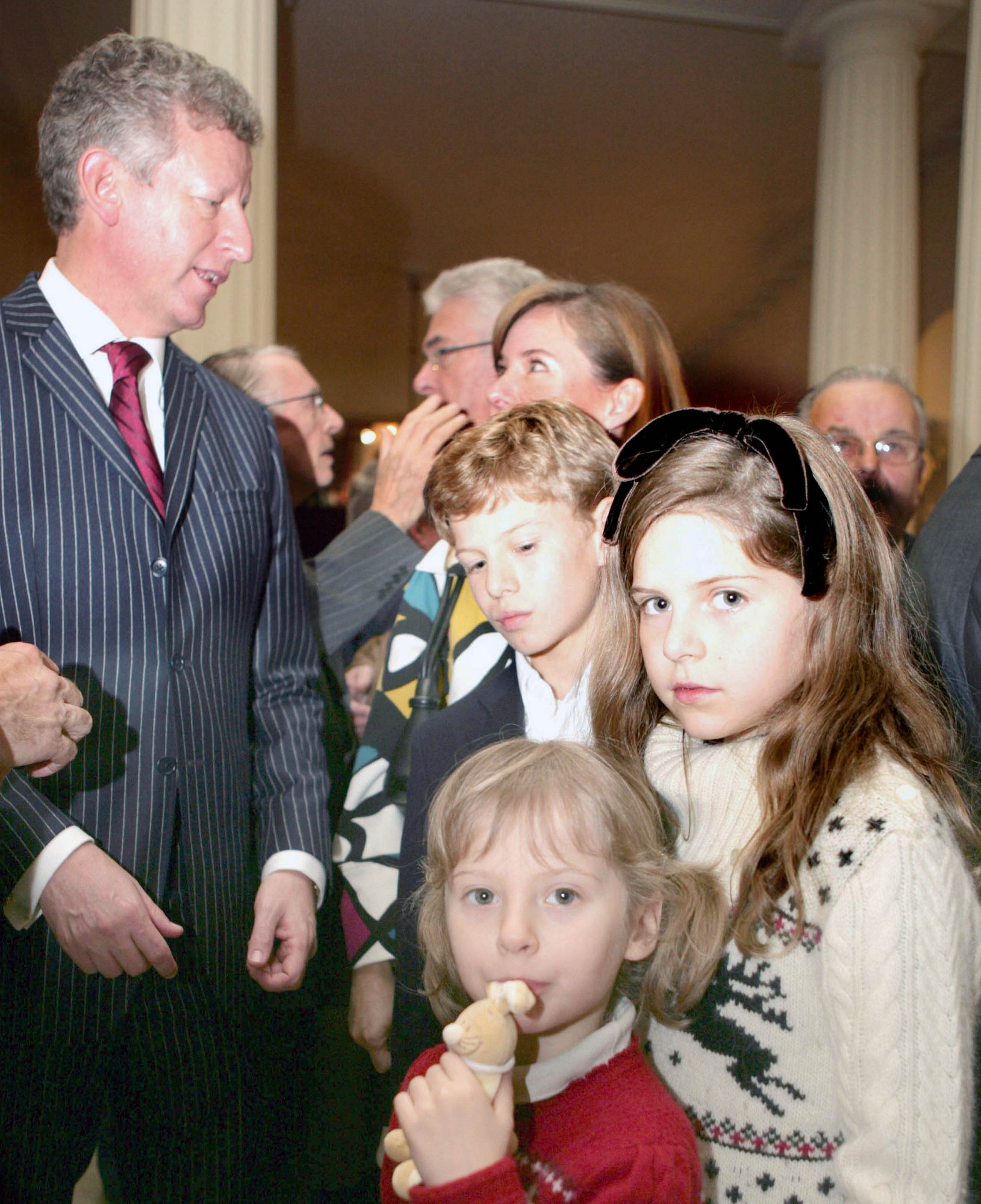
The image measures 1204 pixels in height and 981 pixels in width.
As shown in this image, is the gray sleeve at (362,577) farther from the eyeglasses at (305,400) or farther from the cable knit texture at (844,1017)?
the cable knit texture at (844,1017)

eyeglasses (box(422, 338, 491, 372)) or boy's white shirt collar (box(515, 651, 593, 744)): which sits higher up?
eyeglasses (box(422, 338, 491, 372))

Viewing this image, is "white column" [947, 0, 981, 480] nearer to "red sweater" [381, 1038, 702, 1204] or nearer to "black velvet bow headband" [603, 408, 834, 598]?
"black velvet bow headband" [603, 408, 834, 598]

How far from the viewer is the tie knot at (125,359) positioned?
2.85 feet

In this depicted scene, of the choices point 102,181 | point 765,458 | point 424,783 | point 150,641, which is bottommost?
point 424,783

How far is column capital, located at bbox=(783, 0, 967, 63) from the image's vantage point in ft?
6.04

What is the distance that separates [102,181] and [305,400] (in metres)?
0.80

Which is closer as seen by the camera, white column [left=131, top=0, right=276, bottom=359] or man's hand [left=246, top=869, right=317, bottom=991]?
man's hand [left=246, top=869, right=317, bottom=991]

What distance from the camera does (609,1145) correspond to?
63cm

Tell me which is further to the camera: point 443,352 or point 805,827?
point 443,352

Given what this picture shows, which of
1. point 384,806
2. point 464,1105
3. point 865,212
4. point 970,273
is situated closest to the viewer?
point 464,1105

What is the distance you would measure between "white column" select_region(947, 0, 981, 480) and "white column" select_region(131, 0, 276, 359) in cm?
122

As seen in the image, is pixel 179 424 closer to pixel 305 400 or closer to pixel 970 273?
pixel 305 400

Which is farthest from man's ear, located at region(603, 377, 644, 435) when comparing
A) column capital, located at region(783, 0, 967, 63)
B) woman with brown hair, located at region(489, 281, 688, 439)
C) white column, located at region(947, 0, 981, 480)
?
column capital, located at region(783, 0, 967, 63)

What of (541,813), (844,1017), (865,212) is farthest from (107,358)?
(865,212)
